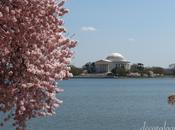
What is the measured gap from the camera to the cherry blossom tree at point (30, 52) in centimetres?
964

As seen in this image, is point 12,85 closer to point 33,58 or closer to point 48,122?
point 33,58

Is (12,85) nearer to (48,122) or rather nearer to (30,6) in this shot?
(30,6)

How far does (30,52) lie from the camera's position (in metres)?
9.69

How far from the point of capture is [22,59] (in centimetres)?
985

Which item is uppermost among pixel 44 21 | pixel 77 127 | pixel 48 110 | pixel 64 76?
pixel 44 21

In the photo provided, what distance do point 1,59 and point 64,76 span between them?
4.96 feet

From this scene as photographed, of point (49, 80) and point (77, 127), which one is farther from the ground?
point (49, 80)

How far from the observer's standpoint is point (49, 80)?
1041 centimetres

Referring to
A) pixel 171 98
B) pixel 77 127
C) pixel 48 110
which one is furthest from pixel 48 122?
pixel 48 110

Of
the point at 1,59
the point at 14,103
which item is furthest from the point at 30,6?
the point at 14,103

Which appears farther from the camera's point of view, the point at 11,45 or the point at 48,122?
the point at 48,122

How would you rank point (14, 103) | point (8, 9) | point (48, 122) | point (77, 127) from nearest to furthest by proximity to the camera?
point (8, 9) < point (14, 103) < point (77, 127) < point (48, 122)

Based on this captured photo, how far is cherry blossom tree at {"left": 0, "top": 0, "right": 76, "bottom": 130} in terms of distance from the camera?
31.6 feet

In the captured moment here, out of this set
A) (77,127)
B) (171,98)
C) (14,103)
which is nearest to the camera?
(14,103)
